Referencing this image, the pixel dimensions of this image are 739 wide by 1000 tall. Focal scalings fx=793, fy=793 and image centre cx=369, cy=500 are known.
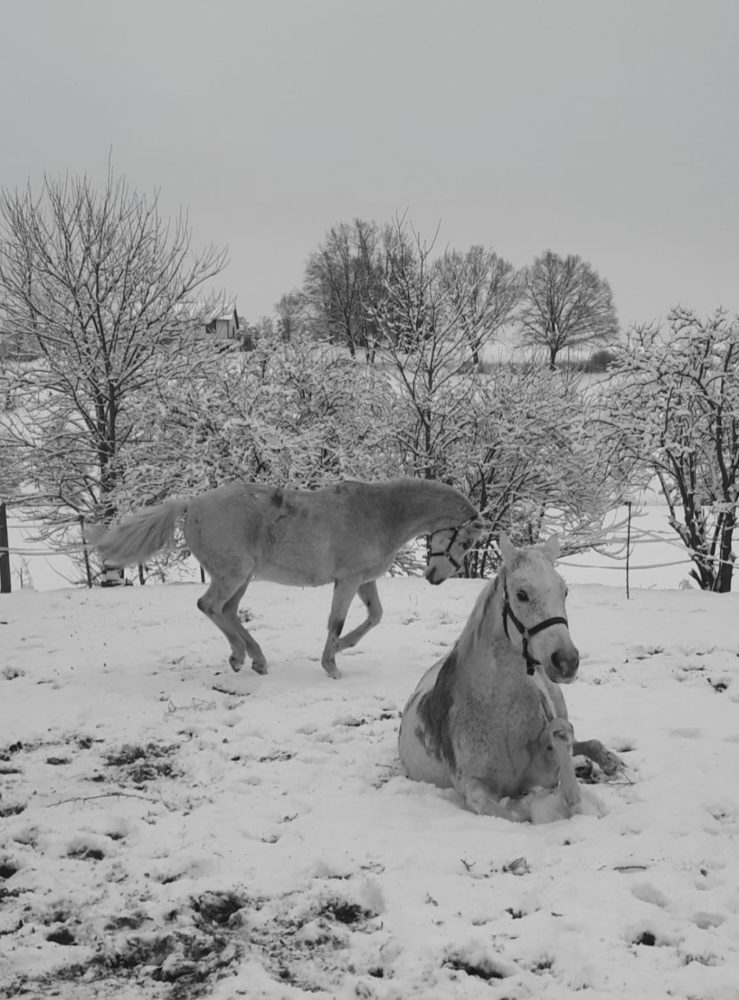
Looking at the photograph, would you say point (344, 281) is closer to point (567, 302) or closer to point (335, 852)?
point (567, 302)

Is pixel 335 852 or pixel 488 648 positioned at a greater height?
pixel 488 648

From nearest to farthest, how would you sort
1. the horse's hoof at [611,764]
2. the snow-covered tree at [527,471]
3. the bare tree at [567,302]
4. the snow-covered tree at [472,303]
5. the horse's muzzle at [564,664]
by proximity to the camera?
the horse's muzzle at [564,664], the horse's hoof at [611,764], the snow-covered tree at [527,471], the snow-covered tree at [472,303], the bare tree at [567,302]

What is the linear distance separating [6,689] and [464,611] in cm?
483

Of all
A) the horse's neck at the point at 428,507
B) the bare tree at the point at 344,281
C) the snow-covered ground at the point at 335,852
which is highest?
the bare tree at the point at 344,281

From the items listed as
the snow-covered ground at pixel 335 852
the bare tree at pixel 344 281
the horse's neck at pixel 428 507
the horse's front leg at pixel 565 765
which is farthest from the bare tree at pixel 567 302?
the horse's front leg at pixel 565 765

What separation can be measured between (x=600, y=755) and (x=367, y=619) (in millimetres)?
3230

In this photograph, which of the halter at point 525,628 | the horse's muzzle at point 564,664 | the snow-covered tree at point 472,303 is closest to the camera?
the horse's muzzle at point 564,664

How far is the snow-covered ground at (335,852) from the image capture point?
2623 mm

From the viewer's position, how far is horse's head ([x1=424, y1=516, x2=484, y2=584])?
7049mm

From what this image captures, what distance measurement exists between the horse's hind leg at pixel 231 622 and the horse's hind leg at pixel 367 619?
2.37ft

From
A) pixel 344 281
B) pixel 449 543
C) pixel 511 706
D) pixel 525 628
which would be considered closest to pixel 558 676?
pixel 525 628

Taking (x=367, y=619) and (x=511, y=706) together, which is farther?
(x=367, y=619)

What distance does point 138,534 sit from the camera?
706cm

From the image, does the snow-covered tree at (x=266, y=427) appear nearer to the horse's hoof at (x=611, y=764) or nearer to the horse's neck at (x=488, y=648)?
the horse's neck at (x=488, y=648)
